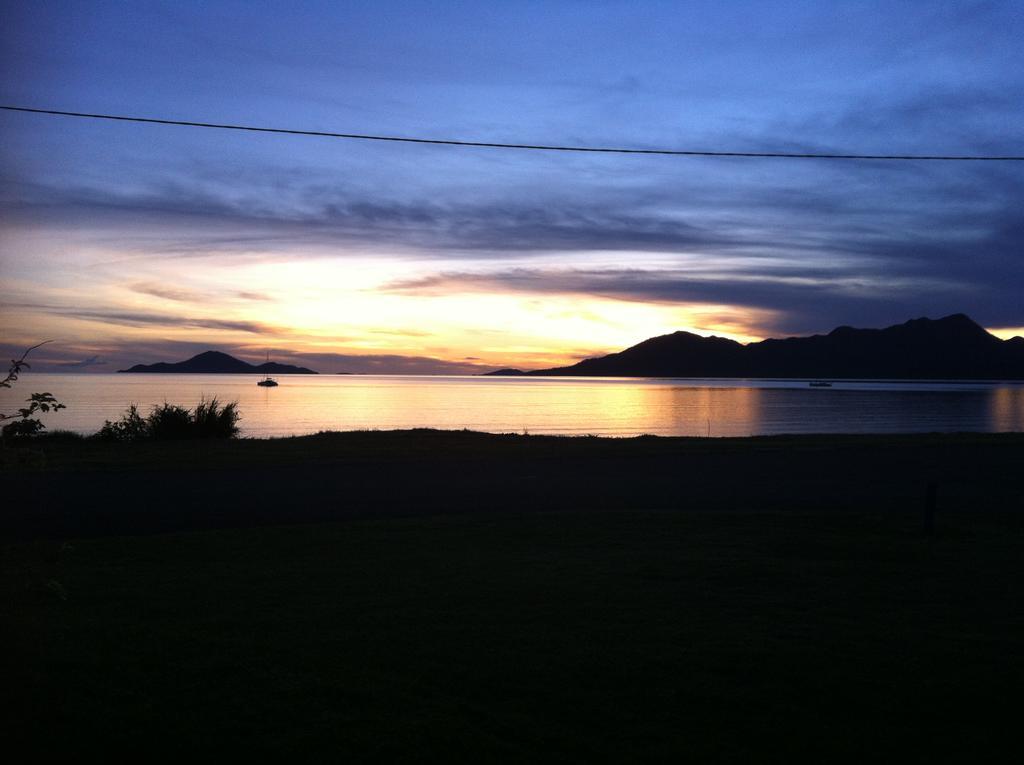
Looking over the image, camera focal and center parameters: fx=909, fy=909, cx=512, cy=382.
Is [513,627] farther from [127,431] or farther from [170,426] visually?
[127,431]

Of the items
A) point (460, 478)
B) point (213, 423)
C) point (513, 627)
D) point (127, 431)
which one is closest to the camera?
point (513, 627)

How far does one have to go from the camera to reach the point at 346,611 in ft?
23.8

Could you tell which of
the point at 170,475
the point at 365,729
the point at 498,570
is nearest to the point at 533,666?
the point at 365,729

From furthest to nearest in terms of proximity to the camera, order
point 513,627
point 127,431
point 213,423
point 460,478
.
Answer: point 213,423
point 127,431
point 460,478
point 513,627

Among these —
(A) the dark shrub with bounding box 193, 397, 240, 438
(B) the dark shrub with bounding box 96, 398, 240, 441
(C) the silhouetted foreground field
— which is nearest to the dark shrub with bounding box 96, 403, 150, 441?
(B) the dark shrub with bounding box 96, 398, 240, 441

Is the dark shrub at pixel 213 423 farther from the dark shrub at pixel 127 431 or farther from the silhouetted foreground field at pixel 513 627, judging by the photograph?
the silhouetted foreground field at pixel 513 627

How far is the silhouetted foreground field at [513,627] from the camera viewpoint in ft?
16.1

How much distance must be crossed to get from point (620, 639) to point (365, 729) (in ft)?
7.43

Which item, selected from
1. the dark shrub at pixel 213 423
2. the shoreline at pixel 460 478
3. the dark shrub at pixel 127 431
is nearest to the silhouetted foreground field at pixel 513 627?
the shoreline at pixel 460 478

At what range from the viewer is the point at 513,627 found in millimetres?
6793

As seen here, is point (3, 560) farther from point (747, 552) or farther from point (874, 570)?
point (874, 570)

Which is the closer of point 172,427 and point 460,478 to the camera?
point 460,478

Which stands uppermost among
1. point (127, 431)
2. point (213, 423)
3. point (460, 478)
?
point (213, 423)

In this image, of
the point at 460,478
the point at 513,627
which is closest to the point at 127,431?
the point at 460,478
